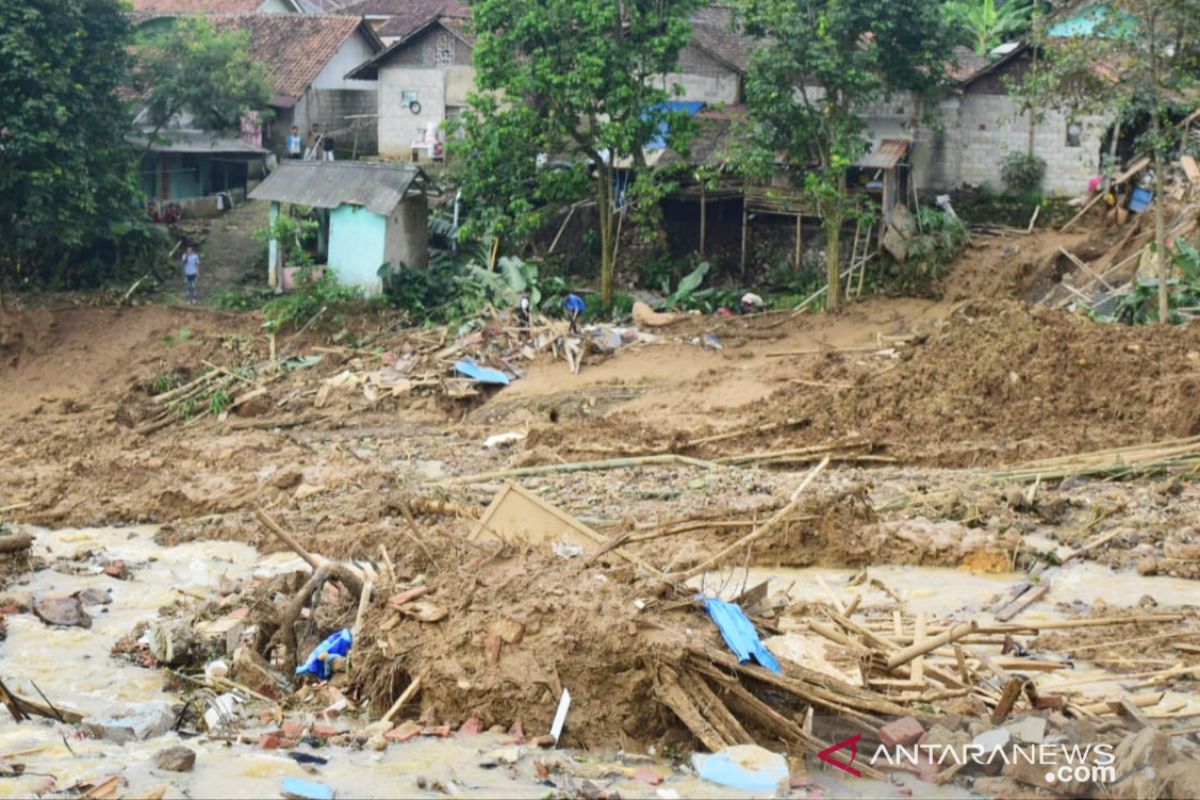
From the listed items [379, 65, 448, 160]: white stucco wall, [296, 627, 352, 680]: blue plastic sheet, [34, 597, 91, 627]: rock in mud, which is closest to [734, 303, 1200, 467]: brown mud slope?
[34, 597, 91, 627]: rock in mud

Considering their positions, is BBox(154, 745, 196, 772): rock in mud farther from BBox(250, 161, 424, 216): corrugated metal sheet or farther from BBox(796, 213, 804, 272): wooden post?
BBox(796, 213, 804, 272): wooden post

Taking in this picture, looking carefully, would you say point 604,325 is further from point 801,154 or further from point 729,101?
point 729,101

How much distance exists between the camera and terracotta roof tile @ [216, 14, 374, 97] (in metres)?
34.1

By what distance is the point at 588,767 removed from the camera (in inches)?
270

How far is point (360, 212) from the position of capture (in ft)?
85.4

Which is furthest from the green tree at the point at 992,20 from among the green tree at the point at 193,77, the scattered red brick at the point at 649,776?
the scattered red brick at the point at 649,776

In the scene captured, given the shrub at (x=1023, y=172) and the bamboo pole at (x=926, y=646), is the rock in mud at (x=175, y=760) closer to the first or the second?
the bamboo pole at (x=926, y=646)

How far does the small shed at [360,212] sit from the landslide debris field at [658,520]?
209 centimetres

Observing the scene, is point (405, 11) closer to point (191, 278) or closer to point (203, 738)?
point (191, 278)

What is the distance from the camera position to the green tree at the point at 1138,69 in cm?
1941

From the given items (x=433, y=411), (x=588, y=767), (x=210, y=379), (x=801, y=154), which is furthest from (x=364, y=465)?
(x=801, y=154)

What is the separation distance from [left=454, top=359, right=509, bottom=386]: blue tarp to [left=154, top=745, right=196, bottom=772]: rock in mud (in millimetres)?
14753

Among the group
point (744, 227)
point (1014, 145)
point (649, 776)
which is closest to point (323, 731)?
point (649, 776)

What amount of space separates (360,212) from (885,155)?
31.3 ft
